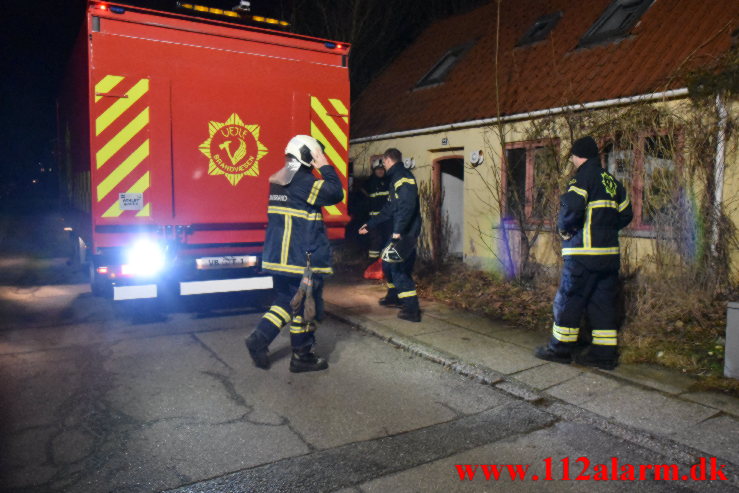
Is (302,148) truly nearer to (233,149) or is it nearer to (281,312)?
(281,312)

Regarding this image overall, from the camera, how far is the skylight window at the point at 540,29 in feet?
35.5

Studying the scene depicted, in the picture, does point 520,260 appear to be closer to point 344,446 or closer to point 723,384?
point 723,384

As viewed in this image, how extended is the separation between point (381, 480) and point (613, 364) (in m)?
2.63

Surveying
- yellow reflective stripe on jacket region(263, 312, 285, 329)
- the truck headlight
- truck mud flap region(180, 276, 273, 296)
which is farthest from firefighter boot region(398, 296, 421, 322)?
the truck headlight

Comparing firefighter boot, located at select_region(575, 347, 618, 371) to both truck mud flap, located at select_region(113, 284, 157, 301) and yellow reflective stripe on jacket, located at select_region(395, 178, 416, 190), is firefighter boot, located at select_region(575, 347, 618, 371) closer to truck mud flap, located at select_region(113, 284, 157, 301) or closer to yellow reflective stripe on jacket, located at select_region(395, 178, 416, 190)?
yellow reflective stripe on jacket, located at select_region(395, 178, 416, 190)

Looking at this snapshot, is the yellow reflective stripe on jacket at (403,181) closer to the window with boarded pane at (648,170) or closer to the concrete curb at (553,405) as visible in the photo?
the concrete curb at (553,405)

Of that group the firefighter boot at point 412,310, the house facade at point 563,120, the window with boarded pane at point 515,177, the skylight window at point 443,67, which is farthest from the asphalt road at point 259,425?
the skylight window at point 443,67

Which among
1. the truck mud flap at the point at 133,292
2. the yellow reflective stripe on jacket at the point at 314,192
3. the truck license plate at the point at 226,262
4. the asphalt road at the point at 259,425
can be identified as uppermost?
the yellow reflective stripe on jacket at the point at 314,192

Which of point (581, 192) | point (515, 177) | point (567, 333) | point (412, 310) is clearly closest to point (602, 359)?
point (567, 333)

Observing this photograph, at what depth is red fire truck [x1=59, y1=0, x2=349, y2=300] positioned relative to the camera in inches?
217

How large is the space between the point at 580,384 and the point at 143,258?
13.8 ft

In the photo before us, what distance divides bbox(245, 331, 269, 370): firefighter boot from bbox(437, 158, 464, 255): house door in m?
6.47

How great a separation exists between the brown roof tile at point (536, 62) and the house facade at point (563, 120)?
0.03 m

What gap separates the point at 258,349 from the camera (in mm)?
4941
